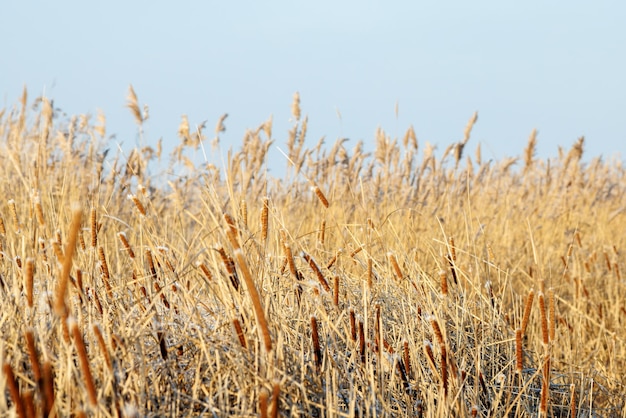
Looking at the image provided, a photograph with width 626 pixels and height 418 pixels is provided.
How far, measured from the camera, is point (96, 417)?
4.24ft

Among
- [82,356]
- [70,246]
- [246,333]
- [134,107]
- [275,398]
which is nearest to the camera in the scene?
[70,246]

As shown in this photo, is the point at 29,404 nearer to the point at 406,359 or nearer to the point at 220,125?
the point at 406,359

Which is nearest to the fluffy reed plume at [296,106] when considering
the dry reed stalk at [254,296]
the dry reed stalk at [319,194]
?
the dry reed stalk at [319,194]

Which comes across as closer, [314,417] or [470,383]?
[314,417]

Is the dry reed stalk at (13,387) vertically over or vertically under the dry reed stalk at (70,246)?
under

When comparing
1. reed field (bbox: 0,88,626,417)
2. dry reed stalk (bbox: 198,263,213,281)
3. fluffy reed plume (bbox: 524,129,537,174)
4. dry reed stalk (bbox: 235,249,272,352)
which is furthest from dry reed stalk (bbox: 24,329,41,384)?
fluffy reed plume (bbox: 524,129,537,174)

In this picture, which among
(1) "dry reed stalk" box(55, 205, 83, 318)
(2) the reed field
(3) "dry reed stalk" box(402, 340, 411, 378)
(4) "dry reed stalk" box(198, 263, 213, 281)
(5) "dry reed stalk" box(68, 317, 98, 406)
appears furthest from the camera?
(3) "dry reed stalk" box(402, 340, 411, 378)

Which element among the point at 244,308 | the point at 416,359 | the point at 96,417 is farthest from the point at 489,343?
the point at 96,417

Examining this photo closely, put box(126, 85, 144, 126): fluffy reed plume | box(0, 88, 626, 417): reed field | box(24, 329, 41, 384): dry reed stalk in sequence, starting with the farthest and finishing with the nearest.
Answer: box(126, 85, 144, 126): fluffy reed plume < box(0, 88, 626, 417): reed field < box(24, 329, 41, 384): dry reed stalk

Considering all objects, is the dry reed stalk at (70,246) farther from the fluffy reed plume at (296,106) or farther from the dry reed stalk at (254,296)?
the fluffy reed plume at (296,106)

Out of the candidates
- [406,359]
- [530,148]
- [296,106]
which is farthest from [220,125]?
[406,359]

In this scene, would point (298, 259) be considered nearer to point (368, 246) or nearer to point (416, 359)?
point (368, 246)

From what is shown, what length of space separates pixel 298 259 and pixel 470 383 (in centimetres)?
76

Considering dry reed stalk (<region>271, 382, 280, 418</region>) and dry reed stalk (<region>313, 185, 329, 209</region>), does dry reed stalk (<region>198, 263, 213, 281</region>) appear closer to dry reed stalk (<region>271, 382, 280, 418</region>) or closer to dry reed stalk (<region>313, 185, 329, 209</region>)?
dry reed stalk (<region>313, 185, 329, 209</region>)
